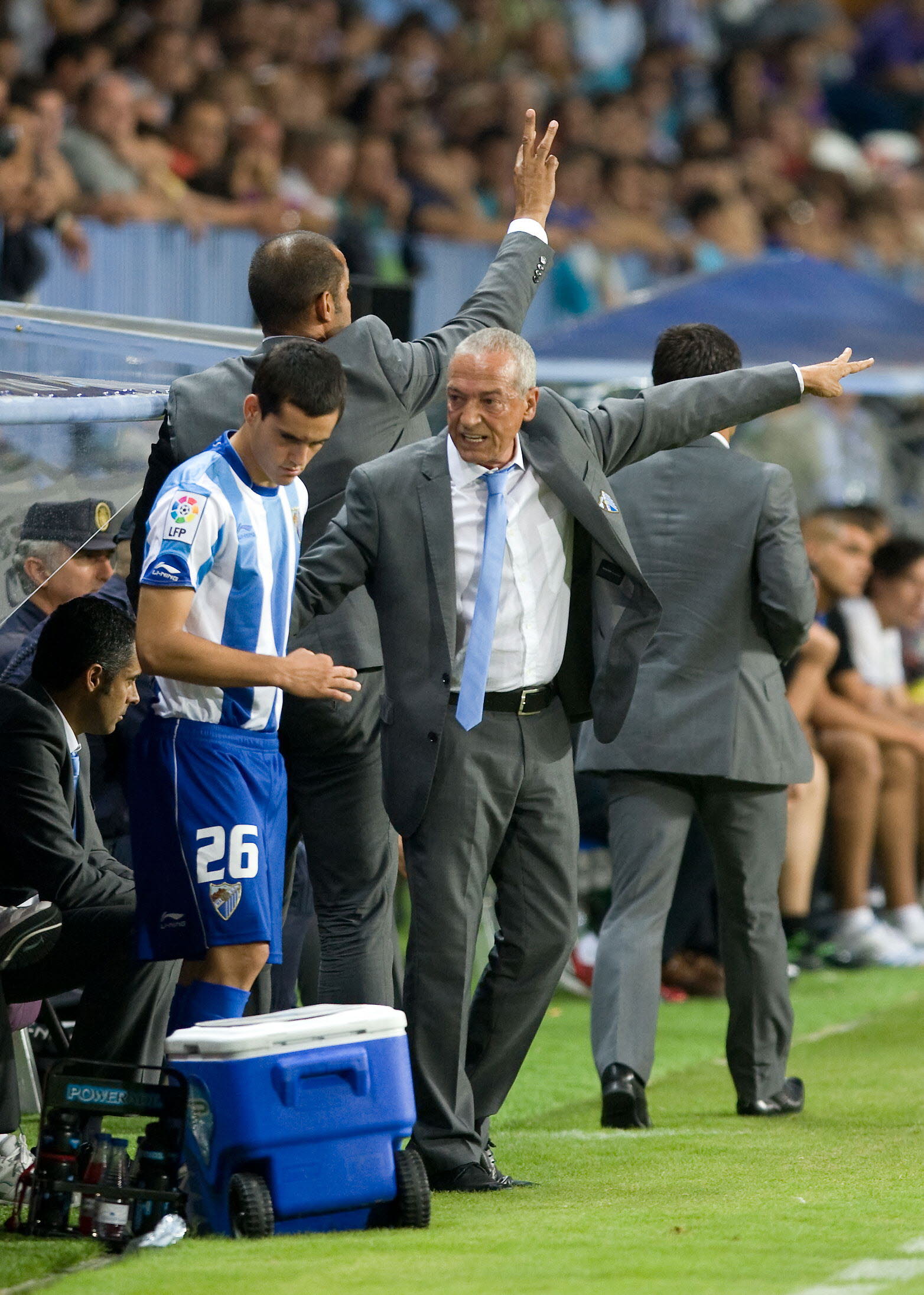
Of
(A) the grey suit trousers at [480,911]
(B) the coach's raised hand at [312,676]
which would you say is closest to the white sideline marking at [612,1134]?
(A) the grey suit trousers at [480,911]

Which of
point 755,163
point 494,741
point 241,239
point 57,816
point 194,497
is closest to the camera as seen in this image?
point 194,497

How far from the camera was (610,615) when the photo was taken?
16.5ft

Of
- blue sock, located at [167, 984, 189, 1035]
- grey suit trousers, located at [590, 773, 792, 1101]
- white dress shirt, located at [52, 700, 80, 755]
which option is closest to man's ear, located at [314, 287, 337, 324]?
white dress shirt, located at [52, 700, 80, 755]

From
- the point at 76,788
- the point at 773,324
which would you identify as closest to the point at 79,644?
the point at 76,788

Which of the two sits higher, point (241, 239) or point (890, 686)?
point (241, 239)

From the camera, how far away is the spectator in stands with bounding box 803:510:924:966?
9438 mm

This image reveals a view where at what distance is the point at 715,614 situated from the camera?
6.14 metres

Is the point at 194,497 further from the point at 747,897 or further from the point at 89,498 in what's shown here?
the point at 747,897

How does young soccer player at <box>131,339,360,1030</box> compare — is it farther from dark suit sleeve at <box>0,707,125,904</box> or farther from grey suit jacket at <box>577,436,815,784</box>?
grey suit jacket at <box>577,436,815,784</box>

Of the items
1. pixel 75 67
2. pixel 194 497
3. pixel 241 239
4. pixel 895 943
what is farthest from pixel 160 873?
pixel 75 67

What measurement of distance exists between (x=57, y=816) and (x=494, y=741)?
1.17m

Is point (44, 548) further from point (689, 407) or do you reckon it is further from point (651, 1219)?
point (651, 1219)

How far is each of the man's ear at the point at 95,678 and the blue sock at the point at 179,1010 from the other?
1.09 m

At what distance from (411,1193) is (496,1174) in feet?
1.97
